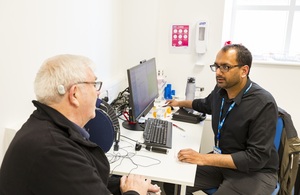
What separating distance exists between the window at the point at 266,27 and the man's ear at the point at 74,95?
8.33 feet

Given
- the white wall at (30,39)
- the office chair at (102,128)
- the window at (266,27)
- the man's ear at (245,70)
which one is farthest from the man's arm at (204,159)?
the window at (266,27)

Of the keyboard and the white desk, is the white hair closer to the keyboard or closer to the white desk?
the white desk

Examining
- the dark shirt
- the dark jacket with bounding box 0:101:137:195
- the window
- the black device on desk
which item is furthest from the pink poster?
the dark jacket with bounding box 0:101:137:195

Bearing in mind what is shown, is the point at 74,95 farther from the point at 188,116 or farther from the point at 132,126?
the point at 188,116

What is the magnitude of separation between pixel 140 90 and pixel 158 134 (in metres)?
0.36

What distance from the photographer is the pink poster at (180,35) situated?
10.3 feet

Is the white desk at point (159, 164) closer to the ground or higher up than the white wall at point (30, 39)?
closer to the ground

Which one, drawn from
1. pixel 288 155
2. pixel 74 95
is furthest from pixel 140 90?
pixel 288 155

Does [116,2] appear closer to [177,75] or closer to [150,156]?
[177,75]

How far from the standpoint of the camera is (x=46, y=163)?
931 millimetres

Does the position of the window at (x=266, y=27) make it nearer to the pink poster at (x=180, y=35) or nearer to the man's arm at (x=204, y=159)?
the pink poster at (x=180, y=35)

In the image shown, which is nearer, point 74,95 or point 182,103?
point 74,95

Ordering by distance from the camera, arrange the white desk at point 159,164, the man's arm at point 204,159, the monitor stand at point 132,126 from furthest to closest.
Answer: the monitor stand at point 132,126 < the man's arm at point 204,159 < the white desk at point 159,164

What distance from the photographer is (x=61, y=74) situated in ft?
3.42
